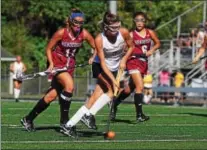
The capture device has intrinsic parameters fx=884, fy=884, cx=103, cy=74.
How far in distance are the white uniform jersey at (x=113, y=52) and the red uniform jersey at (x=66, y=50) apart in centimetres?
59

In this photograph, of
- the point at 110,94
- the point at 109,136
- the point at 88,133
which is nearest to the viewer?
the point at 109,136

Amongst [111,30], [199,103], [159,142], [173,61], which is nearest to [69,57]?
[111,30]

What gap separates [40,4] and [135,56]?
42530mm

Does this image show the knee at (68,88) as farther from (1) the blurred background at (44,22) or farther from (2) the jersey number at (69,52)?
(1) the blurred background at (44,22)

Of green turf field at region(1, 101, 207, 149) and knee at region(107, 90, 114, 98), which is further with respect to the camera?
knee at region(107, 90, 114, 98)

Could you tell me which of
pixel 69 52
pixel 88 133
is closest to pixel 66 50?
pixel 69 52

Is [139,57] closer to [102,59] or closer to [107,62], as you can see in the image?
[107,62]

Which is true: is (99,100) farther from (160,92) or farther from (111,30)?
(160,92)

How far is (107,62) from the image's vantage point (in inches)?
581

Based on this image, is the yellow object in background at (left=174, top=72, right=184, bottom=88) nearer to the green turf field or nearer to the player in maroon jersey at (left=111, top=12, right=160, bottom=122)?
the green turf field

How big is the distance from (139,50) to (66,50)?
396 cm

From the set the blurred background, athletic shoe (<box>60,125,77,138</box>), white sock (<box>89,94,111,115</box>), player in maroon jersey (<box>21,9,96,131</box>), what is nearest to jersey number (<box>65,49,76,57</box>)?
player in maroon jersey (<box>21,9,96,131</box>)

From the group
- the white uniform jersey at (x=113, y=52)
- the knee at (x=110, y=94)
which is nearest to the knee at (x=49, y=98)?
the white uniform jersey at (x=113, y=52)

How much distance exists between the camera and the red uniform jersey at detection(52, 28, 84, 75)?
48.7ft
